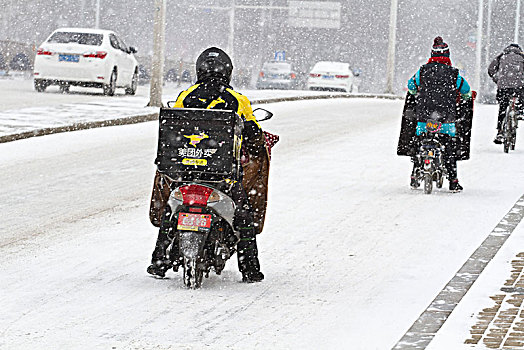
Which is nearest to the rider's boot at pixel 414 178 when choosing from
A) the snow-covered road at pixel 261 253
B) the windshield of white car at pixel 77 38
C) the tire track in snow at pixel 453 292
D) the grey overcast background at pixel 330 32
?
the snow-covered road at pixel 261 253

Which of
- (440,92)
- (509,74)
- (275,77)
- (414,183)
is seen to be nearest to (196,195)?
(440,92)

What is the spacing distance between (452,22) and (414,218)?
70360 millimetres

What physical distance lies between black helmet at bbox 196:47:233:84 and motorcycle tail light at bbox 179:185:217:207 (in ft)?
2.46

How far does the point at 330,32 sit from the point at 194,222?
7574cm

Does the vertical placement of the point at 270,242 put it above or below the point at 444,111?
below

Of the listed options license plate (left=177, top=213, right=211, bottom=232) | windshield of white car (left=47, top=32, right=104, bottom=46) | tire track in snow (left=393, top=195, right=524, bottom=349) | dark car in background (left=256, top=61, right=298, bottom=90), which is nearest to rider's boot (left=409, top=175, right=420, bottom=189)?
tire track in snow (left=393, top=195, right=524, bottom=349)

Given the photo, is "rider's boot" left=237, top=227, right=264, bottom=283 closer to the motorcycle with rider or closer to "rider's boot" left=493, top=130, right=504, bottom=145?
the motorcycle with rider

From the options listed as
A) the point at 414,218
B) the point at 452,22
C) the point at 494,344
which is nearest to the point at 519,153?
the point at 414,218

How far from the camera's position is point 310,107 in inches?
1113

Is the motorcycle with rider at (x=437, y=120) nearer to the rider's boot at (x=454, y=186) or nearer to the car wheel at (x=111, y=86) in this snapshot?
the rider's boot at (x=454, y=186)

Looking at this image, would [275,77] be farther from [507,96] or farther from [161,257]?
[161,257]

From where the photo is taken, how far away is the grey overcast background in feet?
250

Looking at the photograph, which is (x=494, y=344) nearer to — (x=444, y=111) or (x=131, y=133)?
(x=444, y=111)

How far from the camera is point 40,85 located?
2895 cm
